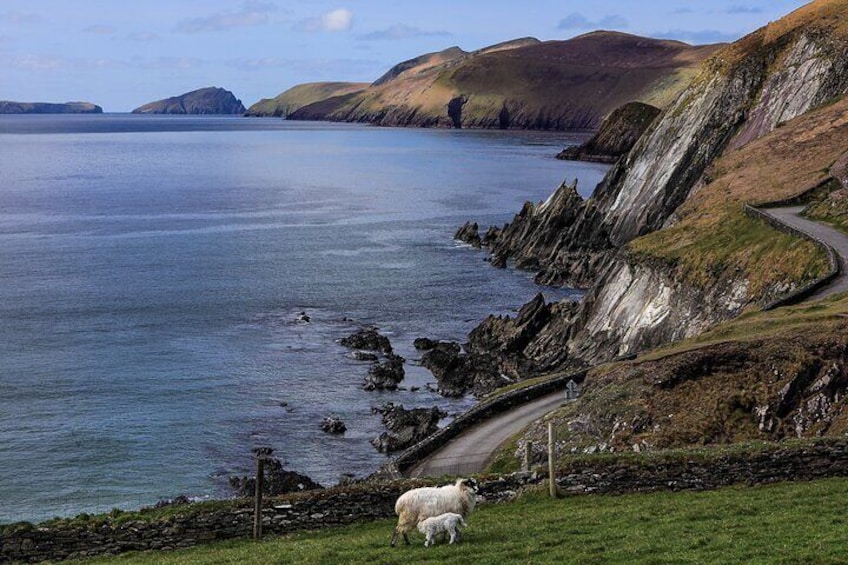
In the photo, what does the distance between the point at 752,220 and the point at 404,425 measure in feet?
106

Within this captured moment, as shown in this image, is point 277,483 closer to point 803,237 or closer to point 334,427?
point 334,427

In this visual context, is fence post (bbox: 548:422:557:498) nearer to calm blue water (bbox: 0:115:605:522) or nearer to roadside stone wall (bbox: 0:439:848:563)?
roadside stone wall (bbox: 0:439:848:563)

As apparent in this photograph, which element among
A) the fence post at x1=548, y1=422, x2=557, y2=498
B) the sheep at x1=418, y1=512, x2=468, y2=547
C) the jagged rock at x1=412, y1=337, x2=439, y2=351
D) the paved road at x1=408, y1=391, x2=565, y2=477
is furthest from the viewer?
the jagged rock at x1=412, y1=337, x2=439, y2=351

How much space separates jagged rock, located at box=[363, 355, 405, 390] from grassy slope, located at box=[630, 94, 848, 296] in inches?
831

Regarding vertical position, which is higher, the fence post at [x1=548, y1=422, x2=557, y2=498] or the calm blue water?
the fence post at [x1=548, y1=422, x2=557, y2=498]

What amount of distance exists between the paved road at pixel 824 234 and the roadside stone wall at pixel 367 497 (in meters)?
26.5

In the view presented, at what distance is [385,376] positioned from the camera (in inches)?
2904

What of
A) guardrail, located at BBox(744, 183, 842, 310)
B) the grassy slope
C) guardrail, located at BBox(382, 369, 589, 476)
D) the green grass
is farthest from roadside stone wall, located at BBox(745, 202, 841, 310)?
the green grass

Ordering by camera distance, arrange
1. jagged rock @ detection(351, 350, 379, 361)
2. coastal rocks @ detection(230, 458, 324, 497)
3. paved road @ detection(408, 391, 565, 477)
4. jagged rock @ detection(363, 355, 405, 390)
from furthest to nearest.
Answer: jagged rock @ detection(351, 350, 379, 361) < jagged rock @ detection(363, 355, 405, 390) < coastal rocks @ detection(230, 458, 324, 497) < paved road @ detection(408, 391, 565, 477)

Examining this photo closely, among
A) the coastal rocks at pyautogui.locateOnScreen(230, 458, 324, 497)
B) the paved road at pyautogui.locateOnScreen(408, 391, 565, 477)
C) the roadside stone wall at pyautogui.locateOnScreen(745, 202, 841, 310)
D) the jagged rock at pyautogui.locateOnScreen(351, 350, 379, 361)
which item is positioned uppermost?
the roadside stone wall at pyautogui.locateOnScreen(745, 202, 841, 310)

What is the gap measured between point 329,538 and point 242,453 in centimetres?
3357

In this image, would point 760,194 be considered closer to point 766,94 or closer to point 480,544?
point 766,94

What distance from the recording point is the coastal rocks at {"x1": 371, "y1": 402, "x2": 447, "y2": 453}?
2365 inches

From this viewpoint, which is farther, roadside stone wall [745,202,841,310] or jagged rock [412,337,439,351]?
jagged rock [412,337,439,351]
